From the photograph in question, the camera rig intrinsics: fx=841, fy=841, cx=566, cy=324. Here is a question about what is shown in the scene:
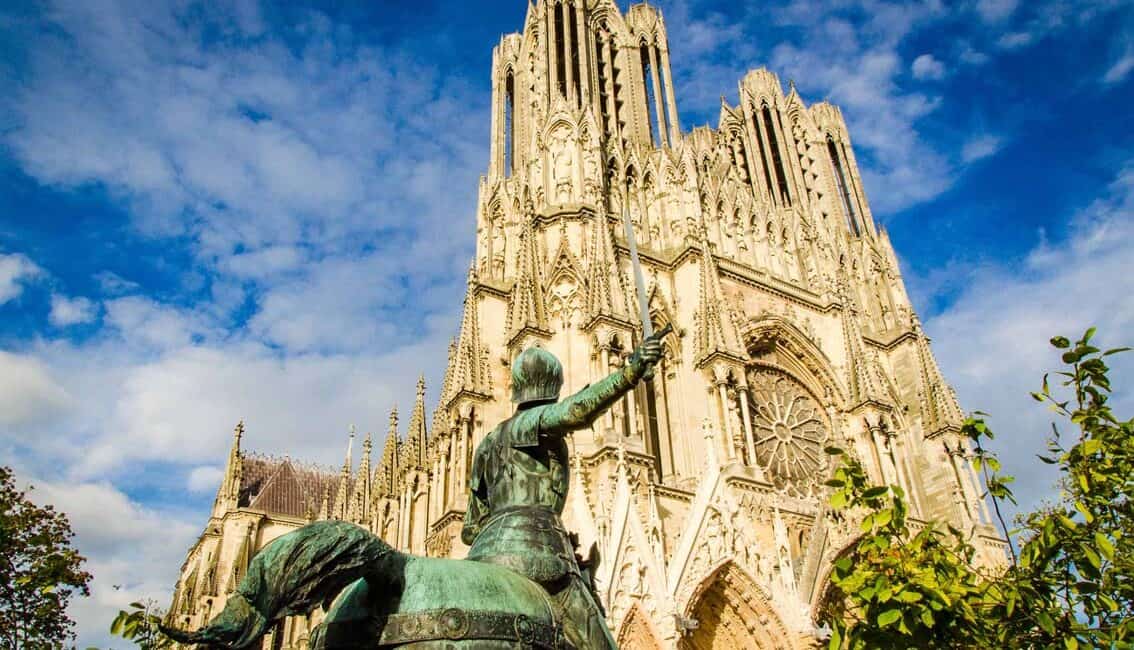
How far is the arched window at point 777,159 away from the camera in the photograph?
27.6 meters

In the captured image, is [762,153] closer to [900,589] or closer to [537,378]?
[900,589]

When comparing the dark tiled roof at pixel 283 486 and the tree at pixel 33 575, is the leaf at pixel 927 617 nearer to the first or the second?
the tree at pixel 33 575

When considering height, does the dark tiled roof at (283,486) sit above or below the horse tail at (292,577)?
above

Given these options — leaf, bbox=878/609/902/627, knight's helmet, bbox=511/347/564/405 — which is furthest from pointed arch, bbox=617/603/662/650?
knight's helmet, bbox=511/347/564/405

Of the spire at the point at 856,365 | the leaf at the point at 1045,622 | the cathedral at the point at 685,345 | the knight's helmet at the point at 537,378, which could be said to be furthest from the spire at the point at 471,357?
the knight's helmet at the point at 537,378

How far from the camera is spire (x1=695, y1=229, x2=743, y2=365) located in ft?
59.9

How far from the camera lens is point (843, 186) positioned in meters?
28.4

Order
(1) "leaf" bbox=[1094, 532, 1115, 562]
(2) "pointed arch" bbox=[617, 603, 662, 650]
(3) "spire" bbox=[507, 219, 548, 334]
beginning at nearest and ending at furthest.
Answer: (1) "leaf" bbox=[1094, 532, 1115, 562] → (2) "pointed arch" bbox=[617, 603, 662, 650] → (3) "spire" bbox=[507, 219, 548, 334]

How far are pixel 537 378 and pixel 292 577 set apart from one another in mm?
1678

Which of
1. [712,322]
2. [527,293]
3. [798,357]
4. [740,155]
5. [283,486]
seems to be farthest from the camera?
[283,486]

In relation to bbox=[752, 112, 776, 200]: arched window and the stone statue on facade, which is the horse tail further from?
bbox=[752, 112, 776, 200]: arched window

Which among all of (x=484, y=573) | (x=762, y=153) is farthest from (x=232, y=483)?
(x=484, y=573)

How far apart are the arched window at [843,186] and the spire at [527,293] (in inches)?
523

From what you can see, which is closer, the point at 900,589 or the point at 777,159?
the point at 900,589
